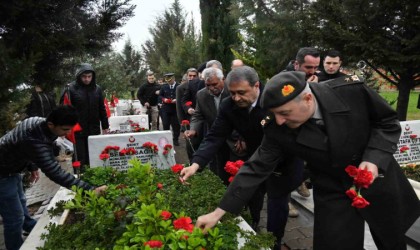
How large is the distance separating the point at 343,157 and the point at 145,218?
1280mm

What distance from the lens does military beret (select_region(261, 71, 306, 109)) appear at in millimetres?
2041

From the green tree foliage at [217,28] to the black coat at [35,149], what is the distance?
1421 centimetres

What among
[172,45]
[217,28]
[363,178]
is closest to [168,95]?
[363,178]

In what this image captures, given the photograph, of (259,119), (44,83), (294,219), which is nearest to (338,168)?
(259,119)

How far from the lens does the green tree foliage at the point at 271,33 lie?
38.5ft

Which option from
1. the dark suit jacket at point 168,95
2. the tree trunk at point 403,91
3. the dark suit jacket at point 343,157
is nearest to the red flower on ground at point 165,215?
the dark suit jacket at point 343,157

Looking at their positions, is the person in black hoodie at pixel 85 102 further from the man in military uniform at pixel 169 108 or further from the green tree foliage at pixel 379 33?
the green tree foliage at pixel 379 33

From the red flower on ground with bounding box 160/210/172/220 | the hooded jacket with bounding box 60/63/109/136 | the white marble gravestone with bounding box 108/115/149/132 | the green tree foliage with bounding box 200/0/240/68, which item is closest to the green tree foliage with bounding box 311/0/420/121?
the white marble gravestone with bounding box 108/115/149/132

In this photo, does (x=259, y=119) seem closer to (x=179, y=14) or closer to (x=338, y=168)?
(x=338, y=168)

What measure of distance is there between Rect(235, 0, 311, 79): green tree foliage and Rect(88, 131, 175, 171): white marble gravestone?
6784mm

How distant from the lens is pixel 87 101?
552 centimetres

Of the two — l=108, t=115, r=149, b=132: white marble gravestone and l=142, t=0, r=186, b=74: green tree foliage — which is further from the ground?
l=142, t=0, r=186, b=74: green tree foliage

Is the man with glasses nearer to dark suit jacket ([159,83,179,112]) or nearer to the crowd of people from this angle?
the crowd of people

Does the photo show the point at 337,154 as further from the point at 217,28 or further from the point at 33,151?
the point at 217,28
